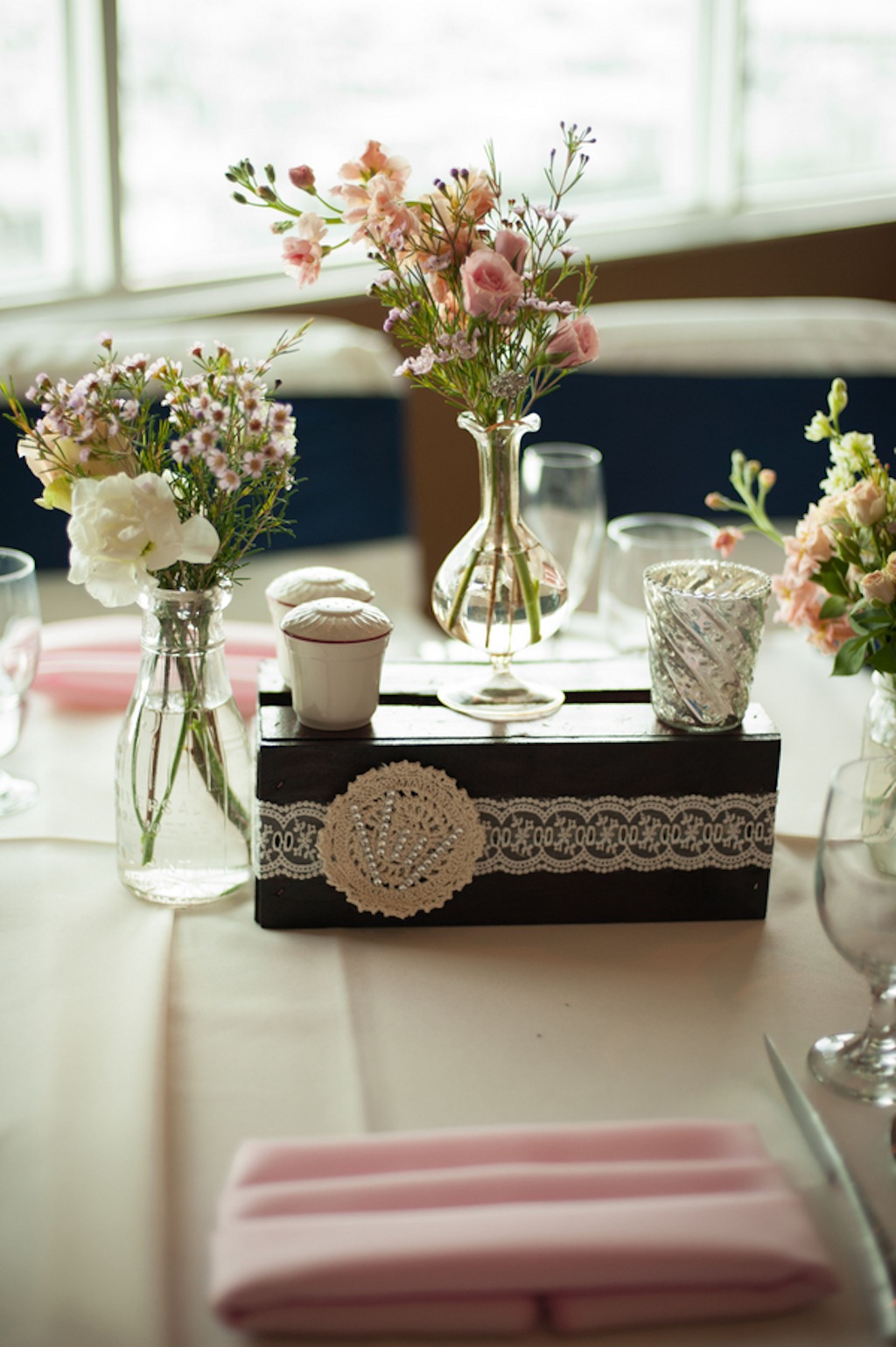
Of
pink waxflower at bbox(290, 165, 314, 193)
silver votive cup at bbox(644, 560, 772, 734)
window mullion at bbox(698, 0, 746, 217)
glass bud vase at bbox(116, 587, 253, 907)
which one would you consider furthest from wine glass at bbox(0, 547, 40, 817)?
window mullion at bbox(698, 0, 746, 217)

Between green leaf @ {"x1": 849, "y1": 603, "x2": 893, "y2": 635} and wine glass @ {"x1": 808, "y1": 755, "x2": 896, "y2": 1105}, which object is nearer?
wine glass @ {"x1": 808, "y1": 755, "x2": 896, "y2": 1105}

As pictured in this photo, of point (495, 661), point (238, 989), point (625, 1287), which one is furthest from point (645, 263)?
point (625, 1287)

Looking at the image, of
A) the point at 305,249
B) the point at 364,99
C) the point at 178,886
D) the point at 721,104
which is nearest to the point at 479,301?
the point at 305,249

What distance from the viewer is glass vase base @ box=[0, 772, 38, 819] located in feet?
3.91

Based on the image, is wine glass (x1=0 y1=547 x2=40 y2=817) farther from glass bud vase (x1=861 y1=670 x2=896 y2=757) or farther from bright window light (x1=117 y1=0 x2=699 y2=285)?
bright window light (x1=117 y1=0 x2=699 y2=285)

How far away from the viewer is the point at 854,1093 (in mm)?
851

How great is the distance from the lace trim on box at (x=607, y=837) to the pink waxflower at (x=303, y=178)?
1.54 ft

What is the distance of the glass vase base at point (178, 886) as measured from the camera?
106 cm

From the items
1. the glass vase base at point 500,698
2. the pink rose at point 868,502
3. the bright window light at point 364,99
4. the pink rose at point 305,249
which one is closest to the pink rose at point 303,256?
the pink rose at point 305,249

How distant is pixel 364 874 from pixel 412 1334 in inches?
16.2

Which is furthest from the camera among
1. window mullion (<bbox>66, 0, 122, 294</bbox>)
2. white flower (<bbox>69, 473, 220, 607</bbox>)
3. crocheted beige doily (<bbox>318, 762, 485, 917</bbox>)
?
window mullion (<bbox>66, 0, 122, 294</bbox>)

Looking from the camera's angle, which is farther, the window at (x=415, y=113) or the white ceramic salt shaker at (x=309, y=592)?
the window at (x=415, y=113)

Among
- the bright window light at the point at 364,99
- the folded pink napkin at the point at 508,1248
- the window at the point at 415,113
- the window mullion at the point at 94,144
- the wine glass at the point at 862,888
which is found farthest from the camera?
the bright window light at the point at 364,99

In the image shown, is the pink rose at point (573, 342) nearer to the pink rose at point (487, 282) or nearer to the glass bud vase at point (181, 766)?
the pink rose at point (487, 282)
